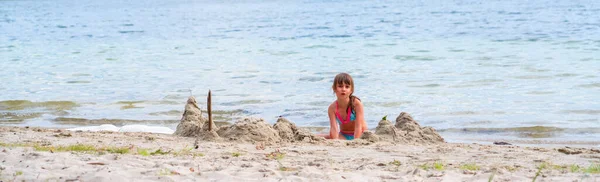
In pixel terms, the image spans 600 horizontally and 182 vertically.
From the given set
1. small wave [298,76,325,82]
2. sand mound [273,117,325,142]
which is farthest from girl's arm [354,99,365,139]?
small wave [298,76,325,82]

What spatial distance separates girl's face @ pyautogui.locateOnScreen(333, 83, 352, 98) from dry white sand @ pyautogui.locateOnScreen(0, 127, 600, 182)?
810 mm

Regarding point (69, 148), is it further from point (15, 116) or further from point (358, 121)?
point (15, 116)

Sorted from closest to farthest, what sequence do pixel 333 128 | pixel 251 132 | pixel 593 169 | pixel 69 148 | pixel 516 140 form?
pixel 593 169 → pixel 69 148 → pixel 251 132 → pixel 333 128 → pixel 516 140

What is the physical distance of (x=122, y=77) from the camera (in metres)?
14.0

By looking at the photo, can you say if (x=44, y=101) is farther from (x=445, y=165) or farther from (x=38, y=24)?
(x=38, y=24)

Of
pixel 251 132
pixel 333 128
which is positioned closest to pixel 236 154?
pixel 251 132

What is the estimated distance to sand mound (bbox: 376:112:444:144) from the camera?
686cm

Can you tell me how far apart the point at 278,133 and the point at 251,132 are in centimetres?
28

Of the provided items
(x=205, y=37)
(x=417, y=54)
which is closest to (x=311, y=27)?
(x=205, y=37)

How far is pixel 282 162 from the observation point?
17.6ft

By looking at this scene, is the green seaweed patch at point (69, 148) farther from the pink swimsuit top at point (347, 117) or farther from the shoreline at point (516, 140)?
the shoreline at point (516, 140)

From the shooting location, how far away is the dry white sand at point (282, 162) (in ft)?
15.7

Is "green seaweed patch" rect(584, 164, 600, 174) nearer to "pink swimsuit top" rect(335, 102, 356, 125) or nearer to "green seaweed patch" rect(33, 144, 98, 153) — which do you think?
"pink swimsuit top" rect(335, 102, 356, 125)

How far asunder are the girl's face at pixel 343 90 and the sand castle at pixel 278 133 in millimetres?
517
